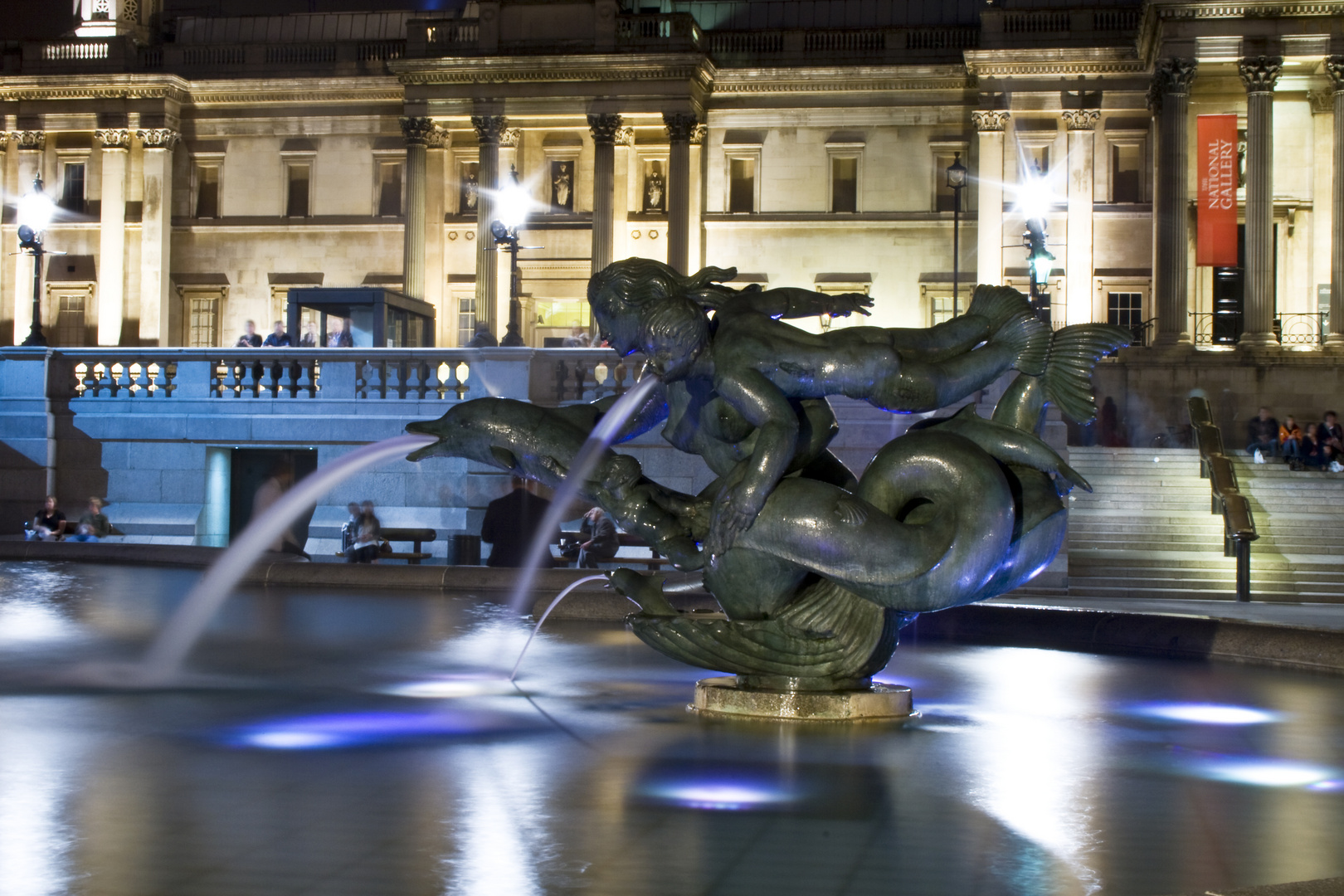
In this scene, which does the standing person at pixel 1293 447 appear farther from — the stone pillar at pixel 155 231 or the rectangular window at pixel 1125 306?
the stone pillar at pixel 155 231

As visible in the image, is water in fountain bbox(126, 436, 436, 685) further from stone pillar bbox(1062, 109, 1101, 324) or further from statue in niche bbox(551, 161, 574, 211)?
statue in niche bbox(551, 161, 574, 211)

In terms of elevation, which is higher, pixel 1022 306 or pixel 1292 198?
pixel 1292 198

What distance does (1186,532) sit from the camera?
72.2 ft

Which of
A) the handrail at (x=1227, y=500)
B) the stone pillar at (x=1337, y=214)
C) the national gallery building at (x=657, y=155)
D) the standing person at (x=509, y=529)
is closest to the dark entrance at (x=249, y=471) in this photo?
the standing person at (x=509, y=529)

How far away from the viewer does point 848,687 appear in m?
6.88

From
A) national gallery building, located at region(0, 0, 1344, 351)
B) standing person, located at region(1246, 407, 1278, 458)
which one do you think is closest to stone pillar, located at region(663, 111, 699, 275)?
national gallery building, located at region(0, 0, 1344, 351)

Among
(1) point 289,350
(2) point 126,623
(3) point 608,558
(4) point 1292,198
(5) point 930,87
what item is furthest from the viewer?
(5) point 930,87

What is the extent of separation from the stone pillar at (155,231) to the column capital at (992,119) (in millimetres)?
26482

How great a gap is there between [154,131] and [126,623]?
145 feet

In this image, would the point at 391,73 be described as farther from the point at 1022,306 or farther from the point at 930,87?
the point at 1022,306

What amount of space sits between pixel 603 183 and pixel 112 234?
16931 millimetres

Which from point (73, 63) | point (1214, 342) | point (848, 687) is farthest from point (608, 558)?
point (73, 63)

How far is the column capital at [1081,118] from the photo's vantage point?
1747 inches

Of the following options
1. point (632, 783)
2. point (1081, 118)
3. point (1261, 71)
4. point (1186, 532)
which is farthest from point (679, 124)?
point (632, 783)
